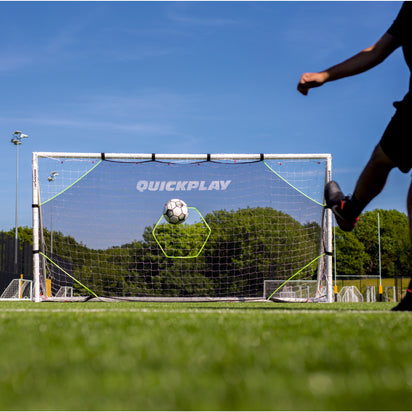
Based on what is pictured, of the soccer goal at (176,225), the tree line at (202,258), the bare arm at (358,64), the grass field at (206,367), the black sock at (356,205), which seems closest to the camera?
the grass field at (206,367)

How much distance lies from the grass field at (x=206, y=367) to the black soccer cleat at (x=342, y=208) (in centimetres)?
139

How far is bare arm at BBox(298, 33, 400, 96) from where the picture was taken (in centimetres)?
386

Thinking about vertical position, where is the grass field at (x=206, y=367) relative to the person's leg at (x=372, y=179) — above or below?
below

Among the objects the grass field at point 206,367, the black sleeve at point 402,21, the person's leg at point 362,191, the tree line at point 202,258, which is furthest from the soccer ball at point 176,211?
the grass field at point 206,367

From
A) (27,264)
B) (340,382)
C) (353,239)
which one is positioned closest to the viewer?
(340,382)

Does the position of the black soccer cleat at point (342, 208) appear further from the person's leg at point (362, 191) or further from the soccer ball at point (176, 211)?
the soccer ball at point (176, 211)

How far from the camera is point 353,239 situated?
69.1 meters

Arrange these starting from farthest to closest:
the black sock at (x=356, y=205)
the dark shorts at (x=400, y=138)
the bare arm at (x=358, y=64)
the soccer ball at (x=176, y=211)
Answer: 1. the soccer ball at (x=176, y=211)
2. the black sock at (x=356, y=205)
3. the bare arm at (x=358, y=64)
4. the dark shorts at (x=400, y=138)

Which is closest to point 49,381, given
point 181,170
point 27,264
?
point 181,170

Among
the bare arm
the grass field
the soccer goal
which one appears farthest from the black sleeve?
the soccer goal

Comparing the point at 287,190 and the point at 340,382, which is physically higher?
the point at 287,190

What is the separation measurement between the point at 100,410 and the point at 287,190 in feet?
34.6

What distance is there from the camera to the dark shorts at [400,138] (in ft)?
12.1

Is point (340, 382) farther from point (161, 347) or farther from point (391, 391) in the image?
point (161, 347)
